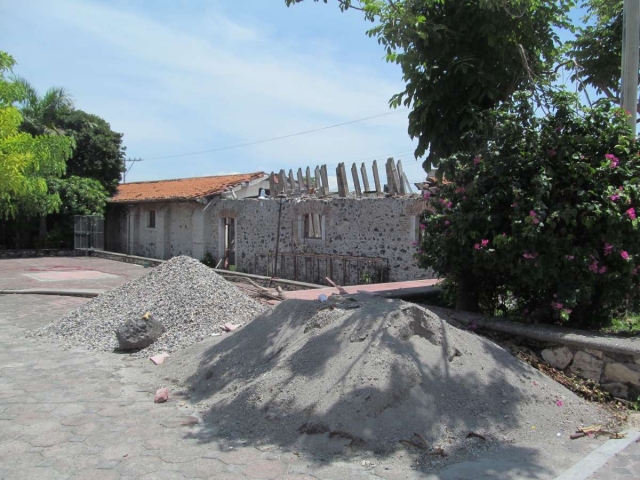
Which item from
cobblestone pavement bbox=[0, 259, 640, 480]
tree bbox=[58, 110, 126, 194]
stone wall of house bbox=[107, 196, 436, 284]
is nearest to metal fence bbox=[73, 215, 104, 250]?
tree bbox=[58, 110, 126, 194]

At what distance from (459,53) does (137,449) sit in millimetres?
6126

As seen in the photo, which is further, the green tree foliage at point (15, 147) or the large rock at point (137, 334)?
the green tree foliage at point (15, 147)

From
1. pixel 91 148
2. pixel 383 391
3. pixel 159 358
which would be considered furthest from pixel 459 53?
pixel 91 148

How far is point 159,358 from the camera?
262 inches

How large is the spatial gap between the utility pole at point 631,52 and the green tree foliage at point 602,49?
237 cm

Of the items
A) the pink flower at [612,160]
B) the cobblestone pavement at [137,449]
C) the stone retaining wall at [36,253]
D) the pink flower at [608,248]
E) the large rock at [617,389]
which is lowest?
the cobblestone pavement at [137,449]

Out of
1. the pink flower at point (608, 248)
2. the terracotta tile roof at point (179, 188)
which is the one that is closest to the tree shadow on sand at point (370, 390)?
the pink flower at point (608, 248)

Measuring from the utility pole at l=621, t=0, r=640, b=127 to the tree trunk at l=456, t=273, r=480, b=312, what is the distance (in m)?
2.66

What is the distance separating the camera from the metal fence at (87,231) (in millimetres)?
25562

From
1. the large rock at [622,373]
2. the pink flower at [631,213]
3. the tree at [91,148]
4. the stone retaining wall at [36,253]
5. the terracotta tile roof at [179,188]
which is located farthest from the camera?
the tree at [91,148]

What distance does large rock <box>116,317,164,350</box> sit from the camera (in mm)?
7094

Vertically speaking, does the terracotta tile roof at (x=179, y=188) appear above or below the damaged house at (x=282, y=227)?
above

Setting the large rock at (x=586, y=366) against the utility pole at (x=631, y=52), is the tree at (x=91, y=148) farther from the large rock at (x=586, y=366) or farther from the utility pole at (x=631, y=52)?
the large rock at (x=586, y=366)

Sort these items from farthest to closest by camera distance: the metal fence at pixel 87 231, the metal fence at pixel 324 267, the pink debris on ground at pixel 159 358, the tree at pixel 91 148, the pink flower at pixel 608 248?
the tree at pixel 91 148 < the metal fence at pixel 87 231 < the metal fence at pixel 324 267 < the pink debris on ground at pixel 159 358 < the pink flower at pixel 608 248
